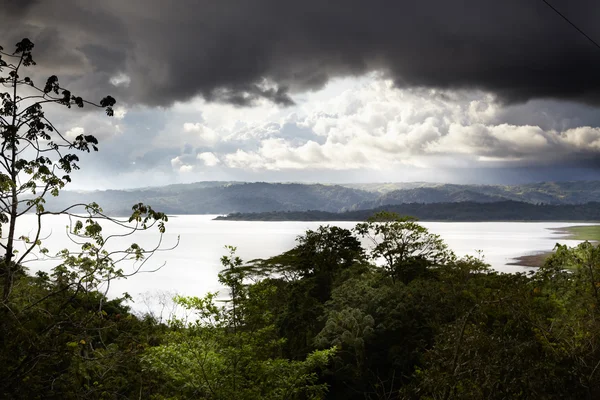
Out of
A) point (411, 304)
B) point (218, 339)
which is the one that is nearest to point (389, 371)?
point (411, 304)

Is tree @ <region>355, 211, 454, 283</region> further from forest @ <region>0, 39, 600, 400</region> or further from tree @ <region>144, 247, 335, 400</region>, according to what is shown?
tree @ <region>144, 247, 335, 400</region>

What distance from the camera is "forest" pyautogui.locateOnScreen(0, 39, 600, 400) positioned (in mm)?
4926

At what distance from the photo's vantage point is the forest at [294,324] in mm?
4926

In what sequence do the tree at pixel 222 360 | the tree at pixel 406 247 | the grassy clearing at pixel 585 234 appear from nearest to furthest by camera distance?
the tree at pixel 222 360
the tree at pixel 406 247
the grassy clearing at pixel 585 234

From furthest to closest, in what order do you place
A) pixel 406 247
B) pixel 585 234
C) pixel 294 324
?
pixel 585 234, pixel 406 247, pixel 294 324

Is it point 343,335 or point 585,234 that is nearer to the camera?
point 343,335

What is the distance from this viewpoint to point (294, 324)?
2548cm

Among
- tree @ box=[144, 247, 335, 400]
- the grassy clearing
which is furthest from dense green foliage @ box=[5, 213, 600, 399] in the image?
the grassy clearing

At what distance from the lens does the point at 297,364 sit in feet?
41.1

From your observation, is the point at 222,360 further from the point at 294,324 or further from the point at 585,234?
the point at 585,234

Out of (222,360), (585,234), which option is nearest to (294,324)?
(222,360)

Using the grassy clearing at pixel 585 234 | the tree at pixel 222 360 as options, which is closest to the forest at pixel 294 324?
the tree at pixel 222 360

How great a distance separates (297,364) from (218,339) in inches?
103

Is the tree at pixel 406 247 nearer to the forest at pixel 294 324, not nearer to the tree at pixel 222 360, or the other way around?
the forest at pixel 294 324
